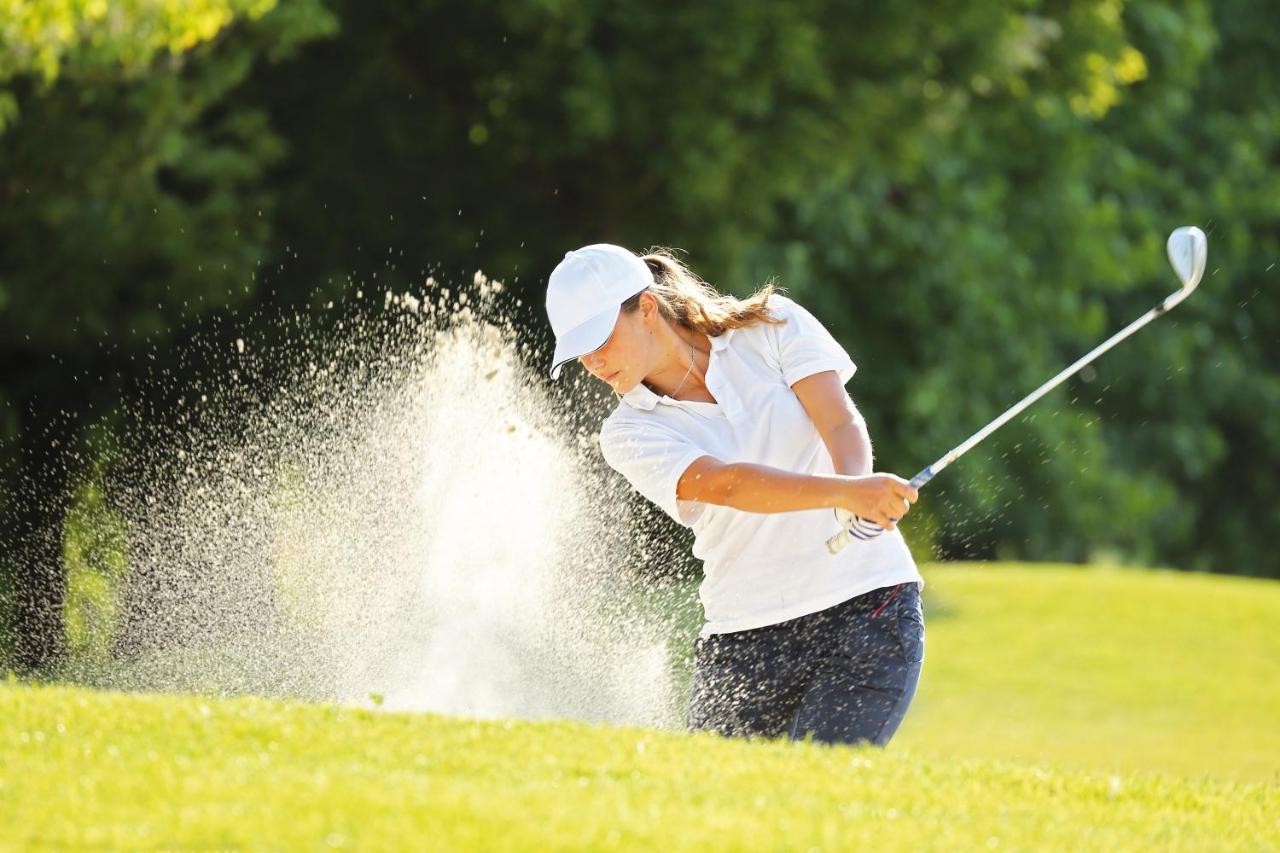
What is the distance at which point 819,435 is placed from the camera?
4660mm

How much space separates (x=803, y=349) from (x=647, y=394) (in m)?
0.41

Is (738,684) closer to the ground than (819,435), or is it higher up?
closer to the ground

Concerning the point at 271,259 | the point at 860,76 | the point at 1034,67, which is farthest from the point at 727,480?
the point at 1034,67

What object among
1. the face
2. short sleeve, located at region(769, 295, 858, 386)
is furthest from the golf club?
the face

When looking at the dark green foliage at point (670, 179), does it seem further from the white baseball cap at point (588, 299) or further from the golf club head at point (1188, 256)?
the golf club head at point (1188, 256)

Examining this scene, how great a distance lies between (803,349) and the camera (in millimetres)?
4621

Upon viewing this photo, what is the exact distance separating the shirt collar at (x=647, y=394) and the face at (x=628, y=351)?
1.3 inches

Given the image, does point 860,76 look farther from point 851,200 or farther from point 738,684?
point 738,684

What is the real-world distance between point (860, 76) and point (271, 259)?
16.3ft

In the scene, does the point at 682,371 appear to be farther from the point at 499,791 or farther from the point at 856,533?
the point at 499,791

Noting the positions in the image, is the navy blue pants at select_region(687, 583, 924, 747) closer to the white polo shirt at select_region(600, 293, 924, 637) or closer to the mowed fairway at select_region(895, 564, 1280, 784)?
the white polo shirt at select_region(600, 293, 924, 637)

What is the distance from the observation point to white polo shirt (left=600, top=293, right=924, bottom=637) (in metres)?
4.59

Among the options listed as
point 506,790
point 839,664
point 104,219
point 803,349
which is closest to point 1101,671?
point 104,219

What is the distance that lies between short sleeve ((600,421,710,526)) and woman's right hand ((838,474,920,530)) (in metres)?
0.39
